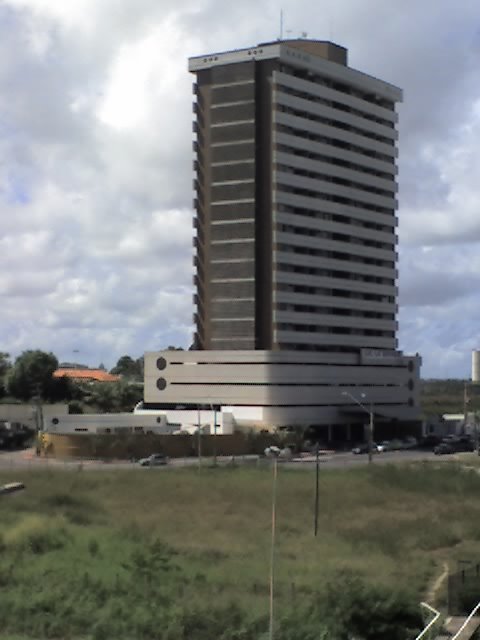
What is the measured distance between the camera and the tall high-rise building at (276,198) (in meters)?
131

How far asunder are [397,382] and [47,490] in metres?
95.3

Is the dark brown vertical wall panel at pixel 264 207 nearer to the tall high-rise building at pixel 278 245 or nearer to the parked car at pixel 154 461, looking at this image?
the tall high-rise building at pixel 278 245

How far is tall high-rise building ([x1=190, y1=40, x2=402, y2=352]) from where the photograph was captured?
13075 cm

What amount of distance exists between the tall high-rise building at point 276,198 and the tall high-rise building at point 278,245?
0.20 m

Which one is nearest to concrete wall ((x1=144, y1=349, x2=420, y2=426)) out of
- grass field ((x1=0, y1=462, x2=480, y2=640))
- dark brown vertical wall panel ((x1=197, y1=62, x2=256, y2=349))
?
dark brown vertical wall panel ((x1=197, y1=62, x2=256, y2=349))

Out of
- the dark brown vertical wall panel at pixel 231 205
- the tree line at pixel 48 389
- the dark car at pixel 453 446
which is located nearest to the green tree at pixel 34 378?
the tree line at pixel 48 389

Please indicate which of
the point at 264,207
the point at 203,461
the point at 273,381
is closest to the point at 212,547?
the point at 203,461

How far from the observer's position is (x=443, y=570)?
140 ft

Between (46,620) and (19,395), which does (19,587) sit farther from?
(19,395)

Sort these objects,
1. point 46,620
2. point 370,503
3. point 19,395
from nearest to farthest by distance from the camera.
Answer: point 46,620 → point 370,503 → point 19,395

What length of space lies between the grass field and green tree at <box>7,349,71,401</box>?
2820 inches

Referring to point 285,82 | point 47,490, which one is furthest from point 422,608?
point 285,82

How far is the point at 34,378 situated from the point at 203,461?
188ft

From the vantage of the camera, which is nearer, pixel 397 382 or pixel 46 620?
pixel 46 620
